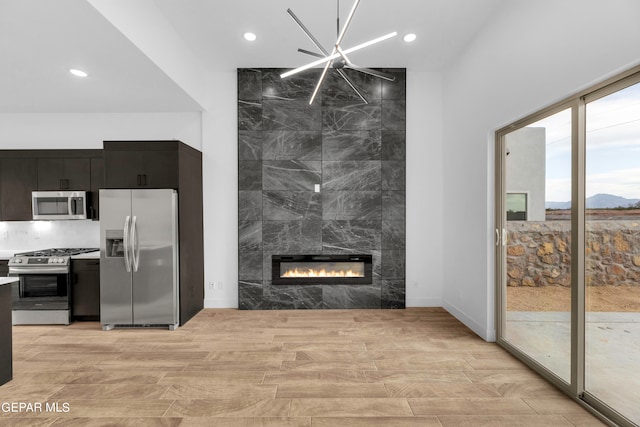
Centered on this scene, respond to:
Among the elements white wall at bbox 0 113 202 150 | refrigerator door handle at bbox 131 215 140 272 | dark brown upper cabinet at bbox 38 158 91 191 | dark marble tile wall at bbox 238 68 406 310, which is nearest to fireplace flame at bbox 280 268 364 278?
dark marble tile wall at bbox 238 68 406 310

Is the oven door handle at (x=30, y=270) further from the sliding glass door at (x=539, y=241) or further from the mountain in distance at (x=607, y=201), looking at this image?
the mountain in distance at (x=607, y=201)

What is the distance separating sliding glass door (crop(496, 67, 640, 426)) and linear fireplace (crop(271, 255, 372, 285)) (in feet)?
6.66

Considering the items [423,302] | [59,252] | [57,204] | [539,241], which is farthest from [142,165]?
[539,241]

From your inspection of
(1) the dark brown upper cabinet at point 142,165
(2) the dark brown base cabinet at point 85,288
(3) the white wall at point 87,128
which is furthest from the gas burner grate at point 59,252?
(3) the white wall at point 87,128

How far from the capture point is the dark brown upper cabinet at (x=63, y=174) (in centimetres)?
445

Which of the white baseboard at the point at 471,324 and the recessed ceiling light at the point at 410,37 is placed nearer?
the white baseboard at the point at 471,324

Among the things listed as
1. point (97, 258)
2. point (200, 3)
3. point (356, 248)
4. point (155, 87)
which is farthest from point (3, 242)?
point (356, 248)

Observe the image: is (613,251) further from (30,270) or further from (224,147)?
(30,270)

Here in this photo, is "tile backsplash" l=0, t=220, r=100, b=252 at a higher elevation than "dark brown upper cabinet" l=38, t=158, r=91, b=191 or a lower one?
lower

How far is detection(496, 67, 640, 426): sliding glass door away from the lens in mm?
1995

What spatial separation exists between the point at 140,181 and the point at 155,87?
3.77 feet

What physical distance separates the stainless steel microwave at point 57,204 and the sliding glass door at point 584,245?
18.0ft

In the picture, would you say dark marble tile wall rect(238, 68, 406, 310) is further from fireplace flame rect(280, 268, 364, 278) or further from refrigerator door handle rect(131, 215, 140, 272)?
refrigerator door handle rect(131, 215, 140, 272)

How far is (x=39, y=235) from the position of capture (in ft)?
15.6
